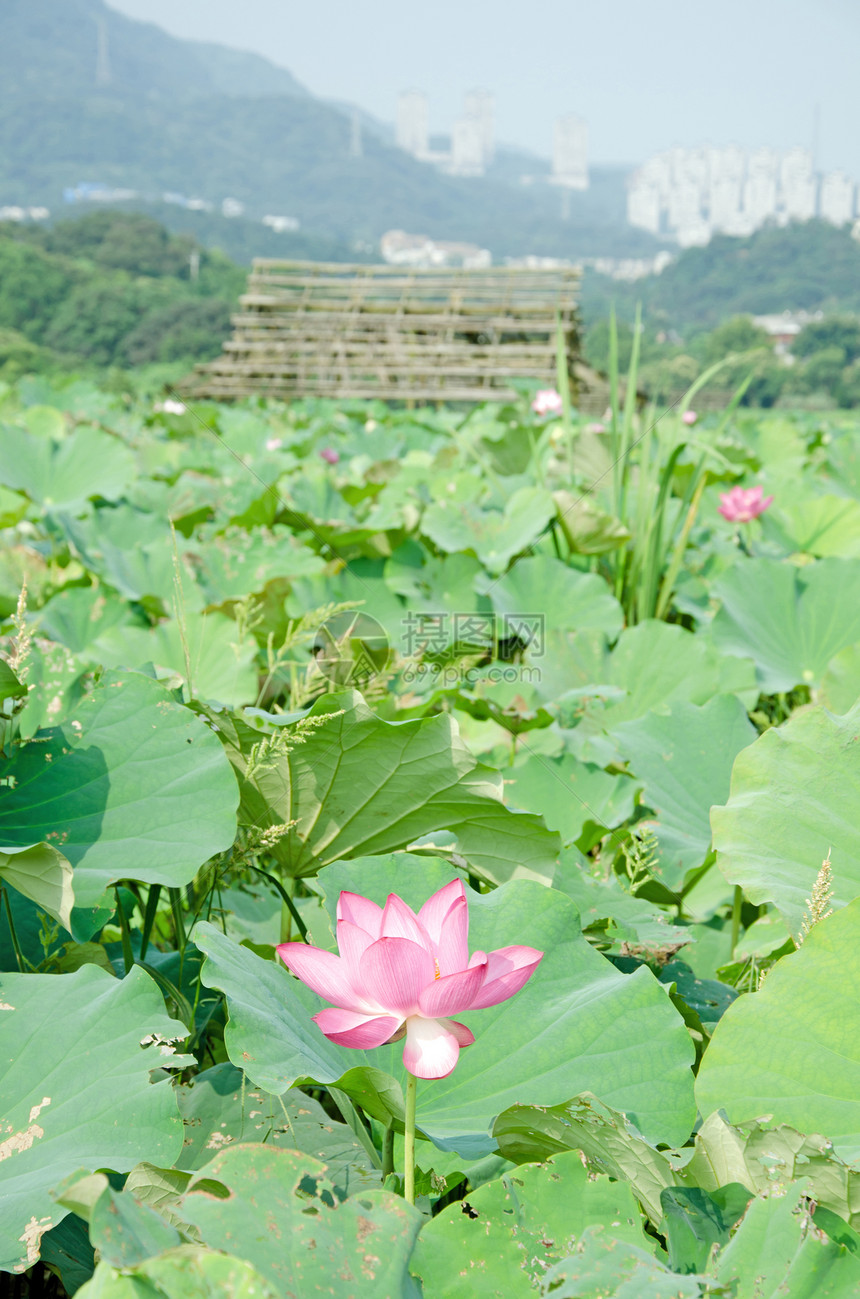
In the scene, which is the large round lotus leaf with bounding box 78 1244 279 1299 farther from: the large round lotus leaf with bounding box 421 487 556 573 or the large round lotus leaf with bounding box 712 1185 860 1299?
the large round lotus leaf with bounding box 421 487 556 573

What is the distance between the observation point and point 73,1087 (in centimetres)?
61

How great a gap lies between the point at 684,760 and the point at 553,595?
827 mm

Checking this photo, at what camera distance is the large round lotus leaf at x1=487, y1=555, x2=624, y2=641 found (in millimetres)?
1938

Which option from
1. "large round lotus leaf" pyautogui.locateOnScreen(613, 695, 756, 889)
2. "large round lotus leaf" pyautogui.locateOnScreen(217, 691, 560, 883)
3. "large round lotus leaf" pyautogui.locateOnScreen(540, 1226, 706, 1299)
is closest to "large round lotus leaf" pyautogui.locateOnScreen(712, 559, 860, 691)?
"large round lotus leaf" pyautogui.locateOnScreen(613, 695, 756, 889)

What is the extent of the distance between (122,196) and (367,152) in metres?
26.6

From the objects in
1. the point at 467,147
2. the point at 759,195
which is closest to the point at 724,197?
the point at 759,195

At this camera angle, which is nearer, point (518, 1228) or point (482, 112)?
point (518, 1228)

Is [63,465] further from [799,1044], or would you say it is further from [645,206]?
[645,206]

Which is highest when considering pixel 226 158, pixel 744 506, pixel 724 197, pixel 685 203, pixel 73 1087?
pixel 226 158

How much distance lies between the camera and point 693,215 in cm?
4362

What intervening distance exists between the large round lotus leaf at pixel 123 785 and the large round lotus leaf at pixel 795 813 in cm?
43

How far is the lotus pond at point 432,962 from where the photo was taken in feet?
1.53

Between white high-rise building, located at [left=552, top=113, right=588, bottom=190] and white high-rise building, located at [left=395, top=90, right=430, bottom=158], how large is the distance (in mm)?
35225

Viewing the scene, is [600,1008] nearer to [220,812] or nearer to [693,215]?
[220,812]
